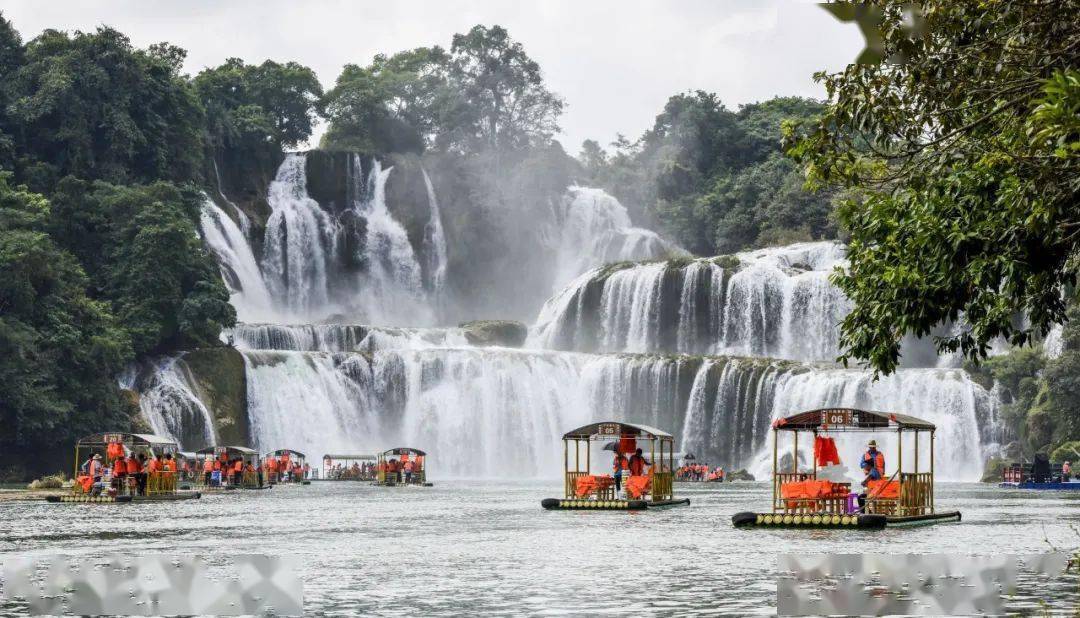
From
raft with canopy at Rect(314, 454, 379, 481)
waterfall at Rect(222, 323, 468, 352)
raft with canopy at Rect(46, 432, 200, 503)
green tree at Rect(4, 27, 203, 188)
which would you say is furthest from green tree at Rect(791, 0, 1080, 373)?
green tree at Rect(4, 27, 203, 188)

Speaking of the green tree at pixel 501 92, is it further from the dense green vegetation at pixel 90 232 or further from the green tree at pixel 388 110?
the dense green vegetation at pixel 90 232

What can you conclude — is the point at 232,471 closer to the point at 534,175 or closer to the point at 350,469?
the point at 350,469

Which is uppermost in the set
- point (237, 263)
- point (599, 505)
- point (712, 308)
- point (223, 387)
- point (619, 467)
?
point (237, 263)

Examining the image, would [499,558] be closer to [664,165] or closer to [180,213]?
[180,213]

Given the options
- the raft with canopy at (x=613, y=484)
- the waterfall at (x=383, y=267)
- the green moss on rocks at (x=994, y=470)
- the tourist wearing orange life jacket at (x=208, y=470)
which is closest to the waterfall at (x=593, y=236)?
the waterfall at (x=383, y=267)

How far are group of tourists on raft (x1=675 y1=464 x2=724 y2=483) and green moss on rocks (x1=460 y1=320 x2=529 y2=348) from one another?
→ 19117mm

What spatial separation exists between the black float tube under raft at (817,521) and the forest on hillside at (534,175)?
4.93m

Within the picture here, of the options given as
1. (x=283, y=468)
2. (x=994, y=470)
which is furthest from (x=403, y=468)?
(x=994, y=470)

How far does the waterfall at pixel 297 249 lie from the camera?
296ft

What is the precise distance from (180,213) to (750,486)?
1286 inches

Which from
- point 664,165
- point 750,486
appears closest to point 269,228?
point 664,165

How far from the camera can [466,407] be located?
7381cm

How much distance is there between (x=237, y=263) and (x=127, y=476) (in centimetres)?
4293

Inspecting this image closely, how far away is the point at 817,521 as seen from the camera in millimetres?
28766
